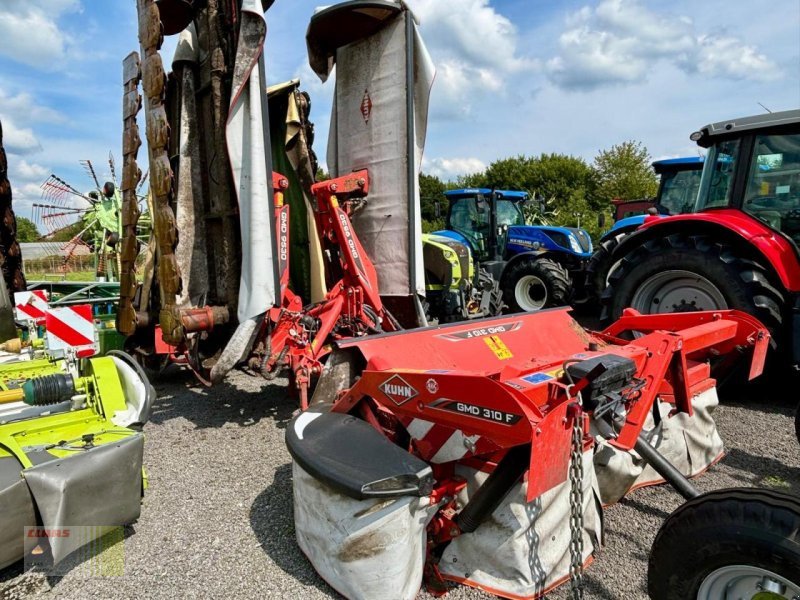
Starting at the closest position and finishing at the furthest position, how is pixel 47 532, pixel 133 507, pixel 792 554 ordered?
pixel 792 554
pixel 47 532
pixel 133 507

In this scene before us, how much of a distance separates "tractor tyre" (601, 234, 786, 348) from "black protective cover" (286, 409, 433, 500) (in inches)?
138

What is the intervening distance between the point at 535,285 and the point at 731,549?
7.62m

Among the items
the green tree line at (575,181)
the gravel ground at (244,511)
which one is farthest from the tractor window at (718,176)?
the green tree line at (575,181)

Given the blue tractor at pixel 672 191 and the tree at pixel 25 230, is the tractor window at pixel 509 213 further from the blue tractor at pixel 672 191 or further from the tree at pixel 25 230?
the tree at pixel 25 230

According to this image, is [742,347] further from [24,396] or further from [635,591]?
[24,396]

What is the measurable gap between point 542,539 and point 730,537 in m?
0.77

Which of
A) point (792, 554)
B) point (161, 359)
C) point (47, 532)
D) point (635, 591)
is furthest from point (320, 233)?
point (792, 554)

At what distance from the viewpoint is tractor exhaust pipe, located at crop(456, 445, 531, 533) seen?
1.98m

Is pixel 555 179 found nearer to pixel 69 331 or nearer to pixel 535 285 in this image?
pixel 535 285

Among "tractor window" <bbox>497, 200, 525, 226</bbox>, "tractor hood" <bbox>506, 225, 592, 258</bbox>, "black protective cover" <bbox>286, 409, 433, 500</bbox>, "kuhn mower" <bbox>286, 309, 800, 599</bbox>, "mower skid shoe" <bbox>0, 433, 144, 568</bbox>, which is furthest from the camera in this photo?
"tractor window" <bbox>497, 200, 525, 226</bbox>

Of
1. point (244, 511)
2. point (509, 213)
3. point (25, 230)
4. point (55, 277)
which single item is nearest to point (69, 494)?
point (244, 511)

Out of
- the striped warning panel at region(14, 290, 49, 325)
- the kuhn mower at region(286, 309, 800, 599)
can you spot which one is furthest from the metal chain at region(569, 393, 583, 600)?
the striped warning panel at region(14, 290, 49, 325)

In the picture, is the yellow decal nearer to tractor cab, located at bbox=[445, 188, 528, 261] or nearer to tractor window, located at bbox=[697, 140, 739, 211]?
tractor window, located at bbox=[697, 140, 739, 211]

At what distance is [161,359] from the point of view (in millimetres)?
5203
